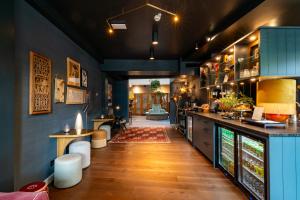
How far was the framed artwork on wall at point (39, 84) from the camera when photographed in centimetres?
226

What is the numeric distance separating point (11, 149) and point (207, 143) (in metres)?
3.31

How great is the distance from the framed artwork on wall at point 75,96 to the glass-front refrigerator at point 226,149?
314 centimetres


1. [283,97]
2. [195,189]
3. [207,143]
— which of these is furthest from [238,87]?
Result: [195,189]

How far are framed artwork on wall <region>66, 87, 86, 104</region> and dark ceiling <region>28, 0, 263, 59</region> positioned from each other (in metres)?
1.15

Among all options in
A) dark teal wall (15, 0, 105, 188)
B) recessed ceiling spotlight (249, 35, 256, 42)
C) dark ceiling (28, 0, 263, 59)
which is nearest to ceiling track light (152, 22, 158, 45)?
dark ceiling (28, 0, 263, 59)

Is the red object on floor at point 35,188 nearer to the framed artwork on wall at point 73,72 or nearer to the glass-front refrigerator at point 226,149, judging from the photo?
the framed artwork on wall at point 73,72

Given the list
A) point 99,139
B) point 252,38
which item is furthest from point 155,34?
point 99,139

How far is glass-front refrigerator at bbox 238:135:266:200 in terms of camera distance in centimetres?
197

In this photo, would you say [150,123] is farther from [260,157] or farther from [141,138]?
[260,157]

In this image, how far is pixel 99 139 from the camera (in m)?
4.52

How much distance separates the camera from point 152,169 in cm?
309

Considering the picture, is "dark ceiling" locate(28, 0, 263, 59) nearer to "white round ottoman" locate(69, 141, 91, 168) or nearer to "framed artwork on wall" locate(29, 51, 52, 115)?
"framed artwork on wall" locate(29, 51, 52, 115)

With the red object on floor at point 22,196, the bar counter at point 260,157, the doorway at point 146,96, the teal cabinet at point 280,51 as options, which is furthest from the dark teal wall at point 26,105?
the doorway at point 146,96

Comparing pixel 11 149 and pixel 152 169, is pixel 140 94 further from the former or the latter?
pixel 11 149
